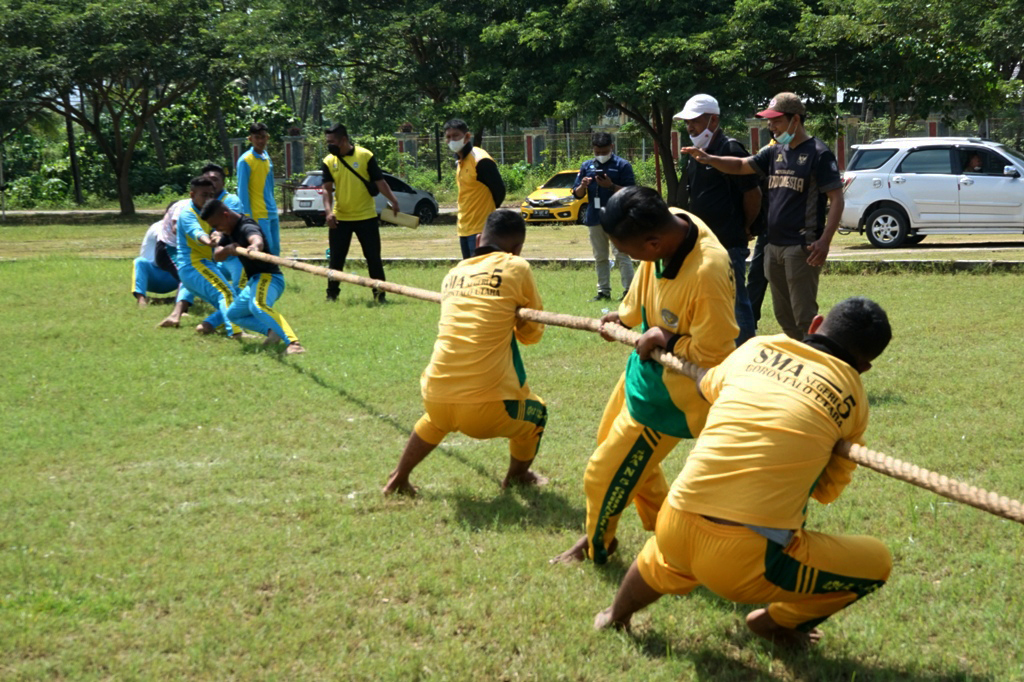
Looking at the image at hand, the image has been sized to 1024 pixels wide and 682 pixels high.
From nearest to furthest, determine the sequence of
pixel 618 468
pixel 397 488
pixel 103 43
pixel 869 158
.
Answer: pixel 618 468
pixel 397 488
pixel 869 158
pixel 103 43

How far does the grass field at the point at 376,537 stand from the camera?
3.92m

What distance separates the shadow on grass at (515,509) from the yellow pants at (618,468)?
0.70 m

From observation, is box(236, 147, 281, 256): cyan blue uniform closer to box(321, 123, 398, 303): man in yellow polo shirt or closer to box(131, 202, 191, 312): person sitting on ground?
box(321, 123, 398, 303): man in yellow polo shirt

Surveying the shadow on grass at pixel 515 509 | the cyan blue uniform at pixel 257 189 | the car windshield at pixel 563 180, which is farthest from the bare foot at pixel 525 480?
the car windshield at pixel 563 180

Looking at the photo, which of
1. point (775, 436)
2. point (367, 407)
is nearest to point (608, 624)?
point (775, 436)

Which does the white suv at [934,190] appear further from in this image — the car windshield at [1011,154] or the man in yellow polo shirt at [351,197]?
the man in yellow polo shirt at [351,197]

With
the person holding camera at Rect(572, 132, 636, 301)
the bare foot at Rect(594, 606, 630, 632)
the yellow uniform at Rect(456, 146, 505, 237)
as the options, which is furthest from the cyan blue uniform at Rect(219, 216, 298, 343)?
the bare foot at Rect(594, 606, 630, 632)

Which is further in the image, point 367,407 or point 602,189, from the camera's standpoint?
point 602,189

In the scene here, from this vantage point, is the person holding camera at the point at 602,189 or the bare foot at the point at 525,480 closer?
the bare foot at the point at 525,480

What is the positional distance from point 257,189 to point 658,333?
365 inches

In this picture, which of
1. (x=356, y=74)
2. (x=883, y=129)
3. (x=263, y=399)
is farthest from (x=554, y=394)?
(x=883, y=129)

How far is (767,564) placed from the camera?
348 centimetres

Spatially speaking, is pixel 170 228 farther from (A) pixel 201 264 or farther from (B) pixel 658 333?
(B) pixel 658 333

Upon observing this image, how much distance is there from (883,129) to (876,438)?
34.3m
